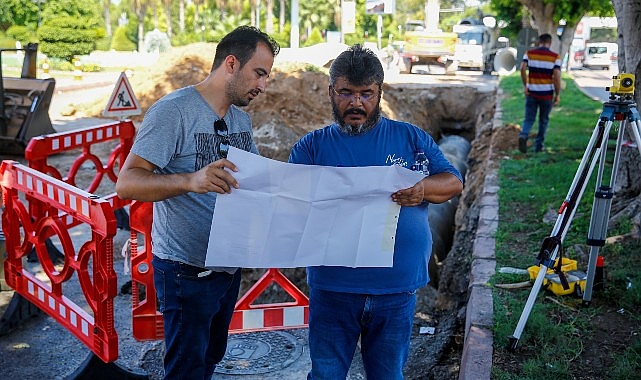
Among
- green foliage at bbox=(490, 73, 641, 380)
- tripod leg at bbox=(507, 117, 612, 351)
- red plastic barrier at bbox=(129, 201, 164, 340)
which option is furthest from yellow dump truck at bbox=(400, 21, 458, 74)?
red plastic barrier at bbox=(129, 201, 164, 340)

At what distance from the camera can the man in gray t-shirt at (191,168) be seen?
295 cm

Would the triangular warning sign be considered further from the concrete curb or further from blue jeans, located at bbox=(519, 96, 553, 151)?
blue jeans, located at bbox=(519, 96, 553, 151)

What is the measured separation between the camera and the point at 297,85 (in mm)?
16938

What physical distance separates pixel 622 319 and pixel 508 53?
29778 millimetres

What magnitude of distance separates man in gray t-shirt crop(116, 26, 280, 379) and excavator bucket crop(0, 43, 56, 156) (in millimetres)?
10133

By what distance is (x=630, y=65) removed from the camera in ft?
22.3

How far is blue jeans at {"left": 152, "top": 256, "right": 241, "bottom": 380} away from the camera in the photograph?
3146mm

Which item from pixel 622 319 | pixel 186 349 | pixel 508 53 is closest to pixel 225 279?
pixel 186 349

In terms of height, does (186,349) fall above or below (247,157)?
below

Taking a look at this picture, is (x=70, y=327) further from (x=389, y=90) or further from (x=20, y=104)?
(x=389, y=90)

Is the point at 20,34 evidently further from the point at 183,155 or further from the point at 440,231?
the point at 183,155

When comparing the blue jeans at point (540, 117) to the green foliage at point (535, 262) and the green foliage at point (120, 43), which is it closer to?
the green foliage at point (535, 262)

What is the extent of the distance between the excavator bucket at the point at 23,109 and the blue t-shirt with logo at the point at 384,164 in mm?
10439

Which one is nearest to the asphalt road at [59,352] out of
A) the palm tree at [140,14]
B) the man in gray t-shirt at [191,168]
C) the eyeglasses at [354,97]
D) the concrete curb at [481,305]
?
the concrete curb at [481,305]
